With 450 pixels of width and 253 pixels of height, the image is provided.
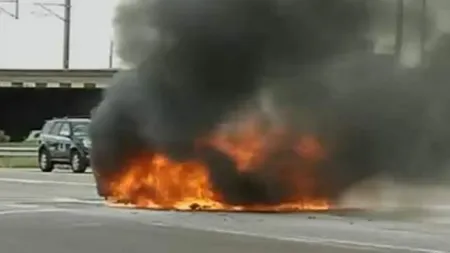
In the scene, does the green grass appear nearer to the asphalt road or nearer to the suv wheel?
the suv wheel

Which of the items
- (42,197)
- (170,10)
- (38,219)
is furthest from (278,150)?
(42,197)

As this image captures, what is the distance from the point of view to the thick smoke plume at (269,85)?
1856 cm

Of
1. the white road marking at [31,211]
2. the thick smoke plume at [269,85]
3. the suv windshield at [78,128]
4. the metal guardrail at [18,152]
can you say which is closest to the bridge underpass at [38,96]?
the metal guardrail at [18,152]

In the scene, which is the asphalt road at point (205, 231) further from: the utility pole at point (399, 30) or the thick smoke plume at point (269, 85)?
the utility pole at point (399, 30)

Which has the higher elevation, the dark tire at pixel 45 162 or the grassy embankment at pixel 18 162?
the dark tire at pixel 45 162

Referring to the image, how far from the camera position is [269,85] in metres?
18.5

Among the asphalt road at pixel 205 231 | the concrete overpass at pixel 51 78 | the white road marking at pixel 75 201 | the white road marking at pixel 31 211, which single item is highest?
the concrete overpass at pixel 51 78

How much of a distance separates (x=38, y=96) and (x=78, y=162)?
82.9 feet

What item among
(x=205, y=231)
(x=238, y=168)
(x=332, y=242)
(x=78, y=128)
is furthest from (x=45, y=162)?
(x=332, y=242)

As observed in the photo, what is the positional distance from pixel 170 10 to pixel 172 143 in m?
2.15

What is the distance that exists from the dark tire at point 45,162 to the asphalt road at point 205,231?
15.0 metres

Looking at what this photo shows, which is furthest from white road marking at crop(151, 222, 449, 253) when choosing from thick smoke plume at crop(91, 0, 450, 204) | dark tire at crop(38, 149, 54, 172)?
dark tire at crop(38, 149, 54, 172)

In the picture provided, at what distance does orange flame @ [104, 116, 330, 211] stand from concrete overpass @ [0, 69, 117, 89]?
108 feet

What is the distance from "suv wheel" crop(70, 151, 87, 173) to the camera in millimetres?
34062
